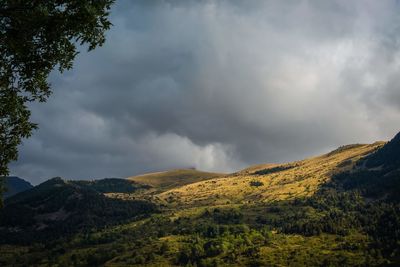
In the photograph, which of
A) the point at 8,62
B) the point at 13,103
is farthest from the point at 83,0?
the point at 13,103

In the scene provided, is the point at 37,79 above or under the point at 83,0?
under

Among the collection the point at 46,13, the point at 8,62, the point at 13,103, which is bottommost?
the point at 13,103

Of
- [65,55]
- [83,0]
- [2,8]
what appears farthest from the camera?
[65,55]

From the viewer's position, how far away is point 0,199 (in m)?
33.4

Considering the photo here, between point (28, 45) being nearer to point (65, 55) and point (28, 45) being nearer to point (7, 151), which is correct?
point (65, 55)

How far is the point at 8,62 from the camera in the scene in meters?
32.5

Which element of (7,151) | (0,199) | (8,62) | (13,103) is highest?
(8,62)

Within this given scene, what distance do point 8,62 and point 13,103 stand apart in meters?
3.00

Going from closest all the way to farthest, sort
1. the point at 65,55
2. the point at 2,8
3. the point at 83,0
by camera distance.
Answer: the point at 2,8
the point at 83,0
the point at 65,55

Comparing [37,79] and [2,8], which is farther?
[37,79]

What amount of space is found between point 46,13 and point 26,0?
1.71 meters

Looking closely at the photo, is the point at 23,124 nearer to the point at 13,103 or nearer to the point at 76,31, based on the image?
the point at 13,103

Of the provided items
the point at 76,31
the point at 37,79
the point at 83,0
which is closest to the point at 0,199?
the point at 37,79

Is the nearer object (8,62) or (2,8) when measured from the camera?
(2,8)
